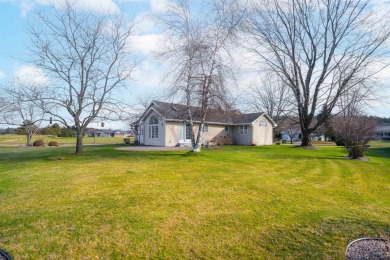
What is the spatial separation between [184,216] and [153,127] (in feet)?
69.6

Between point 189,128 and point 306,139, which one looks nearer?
point 189,128

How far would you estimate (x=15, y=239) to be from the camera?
430cm

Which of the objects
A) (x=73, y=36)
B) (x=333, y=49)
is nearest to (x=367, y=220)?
(x=73, y=36)

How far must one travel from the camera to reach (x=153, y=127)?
1030 inches

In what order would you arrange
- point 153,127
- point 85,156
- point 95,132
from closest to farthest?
point 85,156 → point 153,127 → point 95,132

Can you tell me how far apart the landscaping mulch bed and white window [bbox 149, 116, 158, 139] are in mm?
22116

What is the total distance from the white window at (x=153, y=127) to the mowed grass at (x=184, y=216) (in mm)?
16751

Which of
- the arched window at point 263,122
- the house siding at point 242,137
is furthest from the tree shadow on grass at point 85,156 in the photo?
the arched window at point 263,122

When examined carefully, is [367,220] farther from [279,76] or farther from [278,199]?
[279,76]

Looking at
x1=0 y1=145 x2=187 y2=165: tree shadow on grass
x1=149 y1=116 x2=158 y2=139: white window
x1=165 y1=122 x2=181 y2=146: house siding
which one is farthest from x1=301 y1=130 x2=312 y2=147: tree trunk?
x1=149 y1=116 x2=158 y2=139: white window

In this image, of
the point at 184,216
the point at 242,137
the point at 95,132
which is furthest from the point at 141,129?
the point at 95,132

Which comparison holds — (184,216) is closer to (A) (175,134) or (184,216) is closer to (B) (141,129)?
(A) (175,134)

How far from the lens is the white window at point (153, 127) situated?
84.3ft

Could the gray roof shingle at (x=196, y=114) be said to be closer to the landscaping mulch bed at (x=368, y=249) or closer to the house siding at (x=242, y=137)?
the house siding at (x=242, y=137)
